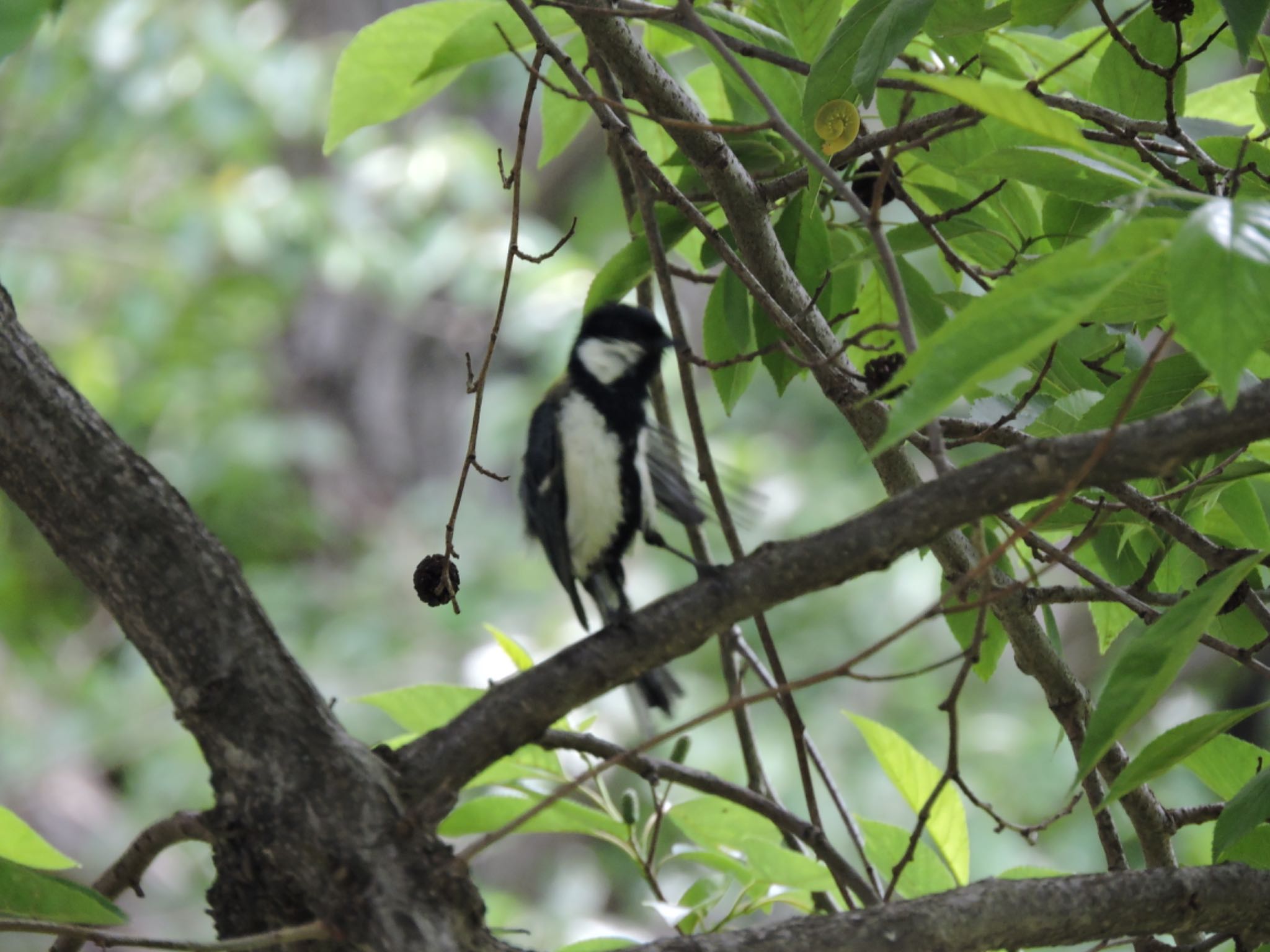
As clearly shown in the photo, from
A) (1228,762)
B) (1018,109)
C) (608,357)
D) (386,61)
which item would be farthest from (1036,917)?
(386,61)

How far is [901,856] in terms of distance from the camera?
102 centimetres

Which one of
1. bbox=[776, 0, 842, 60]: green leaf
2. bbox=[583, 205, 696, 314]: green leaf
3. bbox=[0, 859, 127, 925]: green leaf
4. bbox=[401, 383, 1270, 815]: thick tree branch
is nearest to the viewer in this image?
bbox=[401, 383, 1270, 815]: thick tree branch

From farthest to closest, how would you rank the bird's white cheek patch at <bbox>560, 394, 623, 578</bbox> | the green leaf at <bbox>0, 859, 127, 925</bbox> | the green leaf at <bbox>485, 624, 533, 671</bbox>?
the bird's white cheek patch at <bbox>560, 394, 623, 578</bbox> < the green leaf at <bbox>485, 624, 533, 671</bbox> < the green leaf at <bbox>0, 859, 127, 925</bbox>

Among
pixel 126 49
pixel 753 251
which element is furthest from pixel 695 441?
A: pixel 126 49

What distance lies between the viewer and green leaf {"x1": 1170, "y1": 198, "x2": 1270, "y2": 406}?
482 millimetres

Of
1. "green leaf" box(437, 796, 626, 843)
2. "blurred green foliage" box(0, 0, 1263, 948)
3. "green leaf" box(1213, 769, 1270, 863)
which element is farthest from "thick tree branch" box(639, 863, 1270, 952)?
"blurred green foliage" box(0, 0, 1263, 948)

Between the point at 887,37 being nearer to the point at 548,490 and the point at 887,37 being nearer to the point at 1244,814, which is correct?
the point at 1244,814

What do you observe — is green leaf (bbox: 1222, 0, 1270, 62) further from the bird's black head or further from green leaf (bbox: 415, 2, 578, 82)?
the bird's black head

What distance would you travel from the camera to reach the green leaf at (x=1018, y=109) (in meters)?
0.54

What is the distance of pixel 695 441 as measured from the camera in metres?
1.01

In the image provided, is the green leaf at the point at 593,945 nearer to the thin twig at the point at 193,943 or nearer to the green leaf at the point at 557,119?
the thin twig at the point at 193,943

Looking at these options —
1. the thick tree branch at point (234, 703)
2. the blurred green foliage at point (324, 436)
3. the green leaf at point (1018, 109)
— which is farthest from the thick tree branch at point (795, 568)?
the blurred green foliage at point (324, 436)

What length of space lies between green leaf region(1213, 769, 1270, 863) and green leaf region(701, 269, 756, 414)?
0.49 meters

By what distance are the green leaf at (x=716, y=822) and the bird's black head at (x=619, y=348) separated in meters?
0.46
